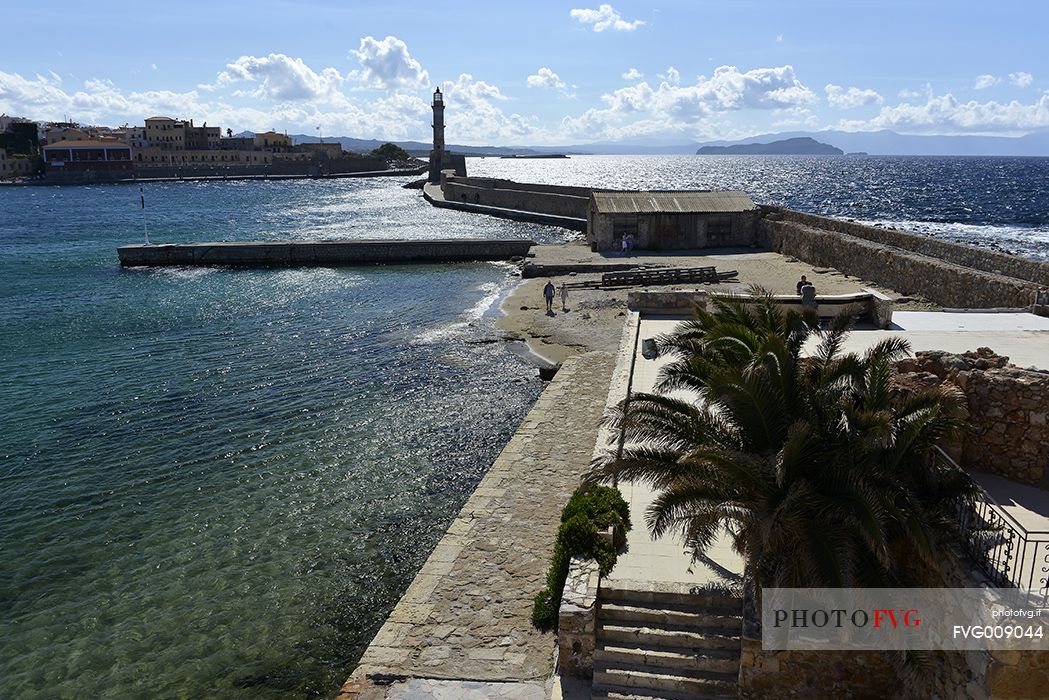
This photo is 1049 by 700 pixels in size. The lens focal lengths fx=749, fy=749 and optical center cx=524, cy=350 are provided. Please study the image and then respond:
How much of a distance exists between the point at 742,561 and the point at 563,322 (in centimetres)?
1754

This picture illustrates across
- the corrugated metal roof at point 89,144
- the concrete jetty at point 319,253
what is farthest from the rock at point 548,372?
the corrugated metal roof at point 89,144

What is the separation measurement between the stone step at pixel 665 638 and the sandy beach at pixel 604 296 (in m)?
14.1

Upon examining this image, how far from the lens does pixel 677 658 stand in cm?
813

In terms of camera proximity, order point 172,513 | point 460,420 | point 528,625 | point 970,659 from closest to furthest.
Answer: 1. point 970,659
2. point 528,625
3. point 172,513
4. point 460,420

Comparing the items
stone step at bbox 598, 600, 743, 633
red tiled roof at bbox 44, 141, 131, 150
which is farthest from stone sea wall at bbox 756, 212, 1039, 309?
red tiled roof at bbox 44, 141, 131, 150

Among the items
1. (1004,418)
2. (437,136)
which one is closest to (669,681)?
(1004,418)

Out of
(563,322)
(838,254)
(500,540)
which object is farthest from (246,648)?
(838,254)

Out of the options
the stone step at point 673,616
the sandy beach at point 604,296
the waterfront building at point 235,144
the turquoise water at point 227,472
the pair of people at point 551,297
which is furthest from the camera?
the waterfront building at point 235,144

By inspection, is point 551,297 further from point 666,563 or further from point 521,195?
point 521,195

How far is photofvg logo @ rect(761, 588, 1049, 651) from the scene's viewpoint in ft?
21.5

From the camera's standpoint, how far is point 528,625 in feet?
30.9

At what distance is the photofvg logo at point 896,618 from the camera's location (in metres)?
6.55

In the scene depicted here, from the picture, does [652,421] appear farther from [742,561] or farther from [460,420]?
[460,420]

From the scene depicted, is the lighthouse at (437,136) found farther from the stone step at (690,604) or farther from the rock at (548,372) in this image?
the stone step at (690,604)
